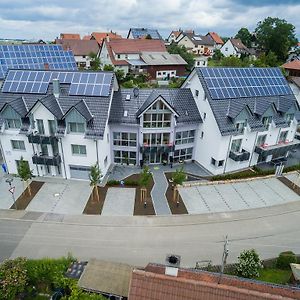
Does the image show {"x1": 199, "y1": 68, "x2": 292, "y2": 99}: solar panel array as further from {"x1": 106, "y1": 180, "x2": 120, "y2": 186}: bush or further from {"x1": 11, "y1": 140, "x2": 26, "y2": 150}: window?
{"x1": 11, "y1": 140, "x2": 26, "y2": 150}: window

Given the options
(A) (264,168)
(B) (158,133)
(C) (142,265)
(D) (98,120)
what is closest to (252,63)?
(A) (264,168)

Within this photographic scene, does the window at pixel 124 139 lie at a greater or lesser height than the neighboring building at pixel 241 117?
lesser

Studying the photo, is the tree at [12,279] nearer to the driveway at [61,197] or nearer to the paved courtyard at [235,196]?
the driveway at [61,197]

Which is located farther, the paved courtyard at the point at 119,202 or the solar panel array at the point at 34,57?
the solar panel array at the point at 34,57

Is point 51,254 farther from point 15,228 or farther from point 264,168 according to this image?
point 264,168

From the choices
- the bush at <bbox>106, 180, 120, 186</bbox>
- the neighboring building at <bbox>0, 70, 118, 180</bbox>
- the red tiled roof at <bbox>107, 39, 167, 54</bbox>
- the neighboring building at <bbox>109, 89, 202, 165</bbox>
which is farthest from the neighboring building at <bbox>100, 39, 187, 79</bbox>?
the bush at <bbox>106, 180, 120, 186</bbox>

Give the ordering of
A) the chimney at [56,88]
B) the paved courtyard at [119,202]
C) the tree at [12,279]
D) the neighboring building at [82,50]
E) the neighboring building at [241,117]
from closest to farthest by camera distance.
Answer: the tree at [12,279] < the paved courtyard at [119,202] < the chimney at [56,88] < the neighboring building at [241,117] < the neighboring building at [82,50]

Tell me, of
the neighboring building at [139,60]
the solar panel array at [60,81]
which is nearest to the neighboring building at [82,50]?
the neighboring building at [139,60]
